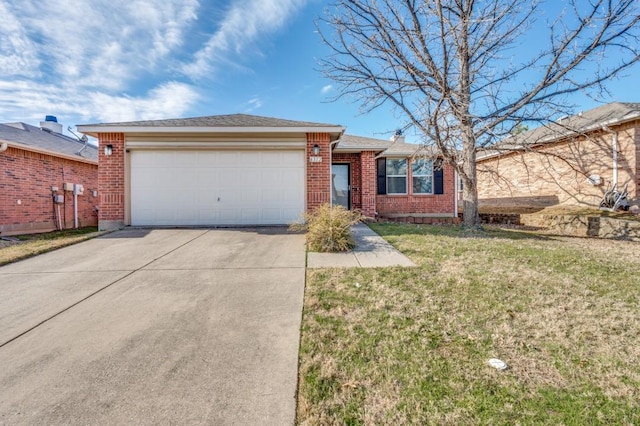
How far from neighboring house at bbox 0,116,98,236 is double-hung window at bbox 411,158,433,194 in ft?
44.4

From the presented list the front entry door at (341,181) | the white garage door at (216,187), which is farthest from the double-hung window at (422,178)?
the white garage door at (216,187)

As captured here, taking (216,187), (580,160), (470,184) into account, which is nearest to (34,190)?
(216,187)

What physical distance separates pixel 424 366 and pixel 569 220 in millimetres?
10182

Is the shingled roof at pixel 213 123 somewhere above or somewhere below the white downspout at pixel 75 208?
above

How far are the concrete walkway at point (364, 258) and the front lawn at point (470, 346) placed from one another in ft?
1.17

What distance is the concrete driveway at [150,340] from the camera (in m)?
1.85

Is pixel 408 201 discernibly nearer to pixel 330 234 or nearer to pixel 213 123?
pixel 330 234

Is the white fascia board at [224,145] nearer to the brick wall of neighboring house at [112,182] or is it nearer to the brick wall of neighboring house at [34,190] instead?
the brick wall of neighboring house at [112,182]

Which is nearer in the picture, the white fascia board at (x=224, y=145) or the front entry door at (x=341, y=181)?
the white fascia board at (x=224, y=145)

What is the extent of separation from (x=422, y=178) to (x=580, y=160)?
5801mm

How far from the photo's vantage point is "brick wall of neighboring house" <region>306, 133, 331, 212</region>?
859 centimetres

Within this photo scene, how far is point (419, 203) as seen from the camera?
12.2 meters

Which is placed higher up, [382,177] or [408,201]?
[382,177]

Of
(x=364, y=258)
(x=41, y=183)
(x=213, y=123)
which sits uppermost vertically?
(x=213, y=123)
